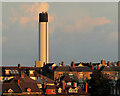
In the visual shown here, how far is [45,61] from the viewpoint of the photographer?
198125mm

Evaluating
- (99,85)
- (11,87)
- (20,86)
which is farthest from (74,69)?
(11,87)

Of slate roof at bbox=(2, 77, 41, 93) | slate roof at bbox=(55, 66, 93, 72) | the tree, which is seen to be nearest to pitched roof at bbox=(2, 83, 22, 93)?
slate roof at bbox=(2, 77, 41, 93)

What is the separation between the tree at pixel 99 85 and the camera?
443ft

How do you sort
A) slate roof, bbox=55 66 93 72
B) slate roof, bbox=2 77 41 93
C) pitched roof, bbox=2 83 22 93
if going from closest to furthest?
pitched roof, bbox=2 83 22 93 → slate roof, bbox=2 77 41 93 → slate roof, bbox=55 66 93 72

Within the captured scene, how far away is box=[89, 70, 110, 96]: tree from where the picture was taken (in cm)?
13500

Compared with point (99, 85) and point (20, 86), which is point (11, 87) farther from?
point (99, 85)

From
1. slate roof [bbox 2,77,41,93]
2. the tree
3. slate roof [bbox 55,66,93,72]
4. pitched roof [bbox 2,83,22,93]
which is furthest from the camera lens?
slate roof [bbox 55,66,93,72]

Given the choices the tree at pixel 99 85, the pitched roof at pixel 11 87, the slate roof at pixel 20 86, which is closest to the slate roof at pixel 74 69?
the tree at pixel 99 85

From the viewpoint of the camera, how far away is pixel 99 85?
138250 millimetres

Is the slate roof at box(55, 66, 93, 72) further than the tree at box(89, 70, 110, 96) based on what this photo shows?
Yes

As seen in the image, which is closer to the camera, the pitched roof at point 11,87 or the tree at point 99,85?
the pitched roof at point 11,87

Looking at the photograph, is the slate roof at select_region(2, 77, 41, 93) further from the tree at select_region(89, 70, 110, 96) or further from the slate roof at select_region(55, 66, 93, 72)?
the slate roof at select_region(55, 66, 93, 72)

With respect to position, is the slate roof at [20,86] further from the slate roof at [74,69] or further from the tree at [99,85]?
the slate roof at [74,69]

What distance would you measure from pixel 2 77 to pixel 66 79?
57.8 ft
